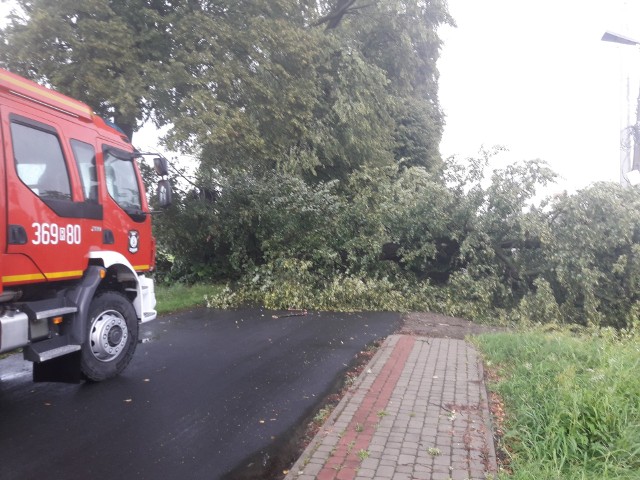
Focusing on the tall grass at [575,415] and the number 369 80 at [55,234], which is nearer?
the tall grass at [575,415]

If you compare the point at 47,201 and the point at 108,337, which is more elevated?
the point at 47,201

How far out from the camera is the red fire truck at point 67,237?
5.41m

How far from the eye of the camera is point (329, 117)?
1666 centimetres

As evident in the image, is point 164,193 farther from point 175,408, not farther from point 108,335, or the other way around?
point 175,408

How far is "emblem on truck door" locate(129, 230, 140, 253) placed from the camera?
23.6ft

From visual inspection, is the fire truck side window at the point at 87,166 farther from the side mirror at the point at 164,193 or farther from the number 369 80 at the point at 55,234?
the side mirror at the point at 164,193

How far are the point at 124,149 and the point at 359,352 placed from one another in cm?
418

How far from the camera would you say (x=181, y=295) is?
43.6ft

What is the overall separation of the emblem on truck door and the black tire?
2.02 feet

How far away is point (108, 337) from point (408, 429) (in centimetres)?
348

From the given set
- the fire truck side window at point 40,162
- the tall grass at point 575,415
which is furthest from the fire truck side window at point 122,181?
the tall grass at point 575,415

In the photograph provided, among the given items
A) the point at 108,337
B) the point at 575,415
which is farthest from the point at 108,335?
the point at 575,415

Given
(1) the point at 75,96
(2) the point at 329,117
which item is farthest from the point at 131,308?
(2) the point at 329,117

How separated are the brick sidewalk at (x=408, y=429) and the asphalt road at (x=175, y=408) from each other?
1.41 feet
